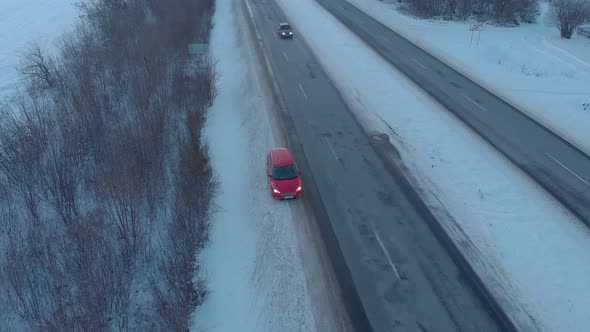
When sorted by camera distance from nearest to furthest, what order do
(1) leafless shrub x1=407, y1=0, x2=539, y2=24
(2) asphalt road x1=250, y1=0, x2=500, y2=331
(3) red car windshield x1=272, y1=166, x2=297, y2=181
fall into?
(2) asphalt road x1=250, y1=0, x2=500, y2=331
(3) red car windshield x1=272, y1=166, x2=297, y2=181
(1) leafless shrub x1=407, y1=0, x2=539, y2=24

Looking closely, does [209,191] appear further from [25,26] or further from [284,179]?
[25,26]

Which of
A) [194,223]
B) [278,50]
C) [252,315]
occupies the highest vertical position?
[278,50]

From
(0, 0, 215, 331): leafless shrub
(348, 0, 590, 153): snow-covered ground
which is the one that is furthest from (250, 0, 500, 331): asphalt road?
(348, 0, 590, 153): snow-covered ground

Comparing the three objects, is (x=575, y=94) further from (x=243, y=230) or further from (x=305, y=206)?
(x=243, y=230)

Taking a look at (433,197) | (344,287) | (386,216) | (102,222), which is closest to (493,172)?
(433,197)

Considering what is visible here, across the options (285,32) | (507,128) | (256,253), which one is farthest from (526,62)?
(256,253)

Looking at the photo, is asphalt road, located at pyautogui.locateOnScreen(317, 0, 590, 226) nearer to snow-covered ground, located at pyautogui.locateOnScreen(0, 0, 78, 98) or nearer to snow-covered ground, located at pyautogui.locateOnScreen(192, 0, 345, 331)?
snow-covered ground, located at pyautogui.locateOnScreen(192, 0, 345, 331)

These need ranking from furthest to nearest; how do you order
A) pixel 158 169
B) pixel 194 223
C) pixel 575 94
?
pixel 575 94, pixel 158 169, pixel 194 223

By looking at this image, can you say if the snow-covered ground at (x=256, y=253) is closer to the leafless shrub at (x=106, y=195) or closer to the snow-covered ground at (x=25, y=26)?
the leafless shrub at (x=106, y=195)
